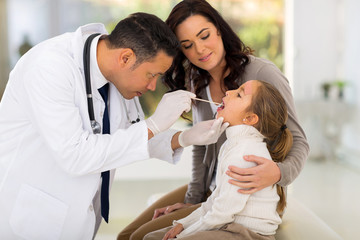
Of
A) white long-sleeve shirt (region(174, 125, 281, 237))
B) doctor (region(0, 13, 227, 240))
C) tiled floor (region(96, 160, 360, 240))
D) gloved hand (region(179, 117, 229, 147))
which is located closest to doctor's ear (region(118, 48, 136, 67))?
doctor (region(0, 13, 227, 240))

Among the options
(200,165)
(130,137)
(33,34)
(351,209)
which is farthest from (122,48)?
(33,34)

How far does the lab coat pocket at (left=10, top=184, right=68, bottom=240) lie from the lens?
5.57ft

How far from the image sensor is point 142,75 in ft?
5.88

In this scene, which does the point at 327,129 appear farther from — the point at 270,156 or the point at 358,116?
→ the point at 270,156

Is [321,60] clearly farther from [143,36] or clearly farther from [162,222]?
[143,36]

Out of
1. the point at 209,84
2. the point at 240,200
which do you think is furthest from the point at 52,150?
the point at 209,84

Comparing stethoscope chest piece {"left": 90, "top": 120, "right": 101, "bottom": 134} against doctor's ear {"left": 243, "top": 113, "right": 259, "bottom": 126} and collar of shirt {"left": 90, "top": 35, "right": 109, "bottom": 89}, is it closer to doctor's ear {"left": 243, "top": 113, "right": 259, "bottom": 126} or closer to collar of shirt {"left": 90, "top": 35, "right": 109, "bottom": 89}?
collar of shirt {"left": 90, "top": 35, "right": 109, "bottom": 89}

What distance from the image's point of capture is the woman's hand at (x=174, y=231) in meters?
1.83

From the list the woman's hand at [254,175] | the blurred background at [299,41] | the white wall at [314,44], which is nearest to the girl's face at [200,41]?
the woman's hand at [254,175]

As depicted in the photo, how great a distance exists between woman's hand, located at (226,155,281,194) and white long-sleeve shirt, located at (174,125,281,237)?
0.03 metres

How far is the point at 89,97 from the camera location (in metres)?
1.73

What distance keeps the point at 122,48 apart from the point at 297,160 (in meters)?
0.85

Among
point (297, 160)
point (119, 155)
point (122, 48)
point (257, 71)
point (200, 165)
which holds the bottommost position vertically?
point (200, 165)

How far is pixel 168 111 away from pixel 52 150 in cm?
45
